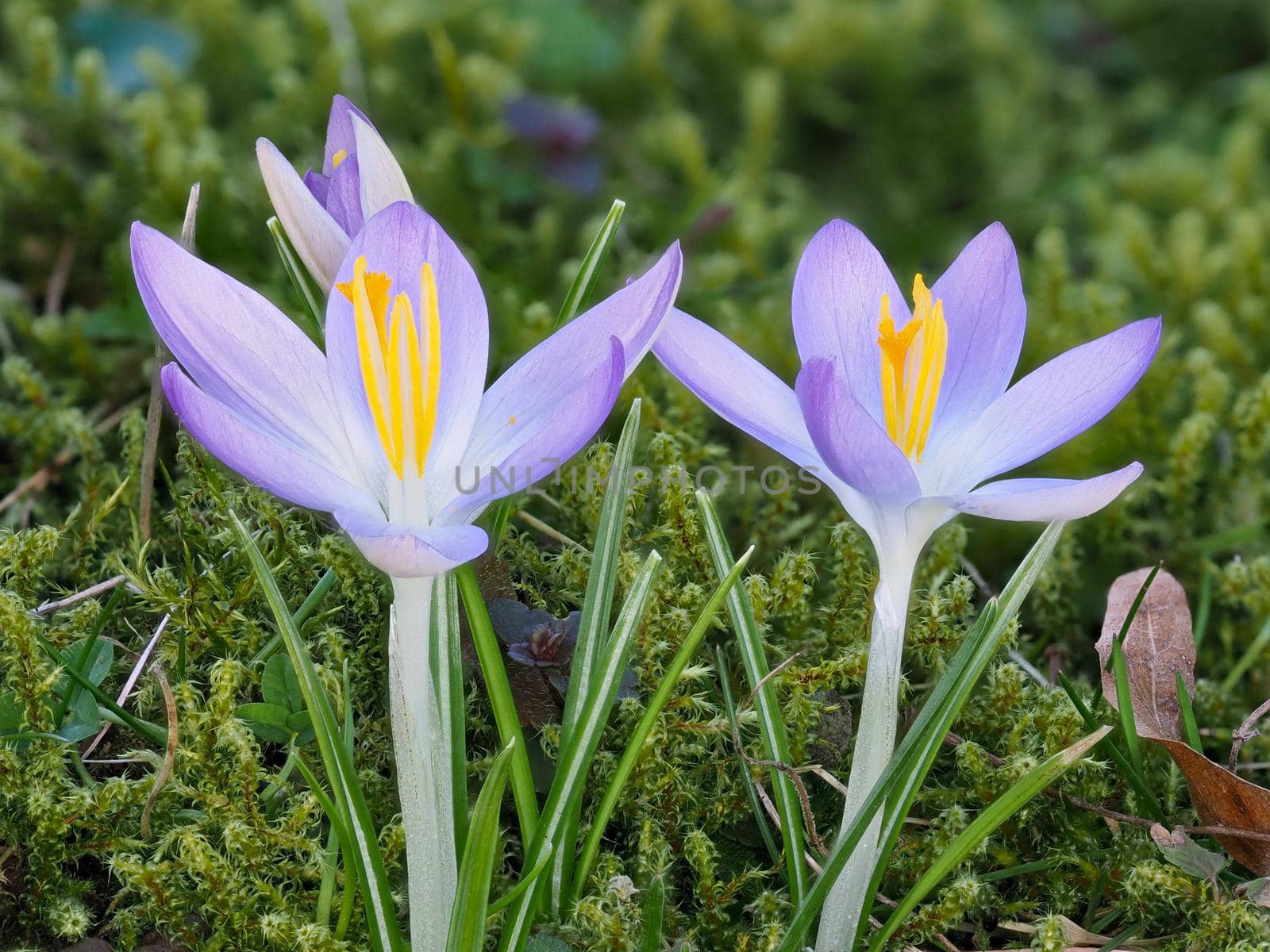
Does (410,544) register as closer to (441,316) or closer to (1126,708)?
(441,316)

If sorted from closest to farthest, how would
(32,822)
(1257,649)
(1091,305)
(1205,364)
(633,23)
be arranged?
(32,822)
(1257,649)
(1205,364)
(1091,305)
(633,23)

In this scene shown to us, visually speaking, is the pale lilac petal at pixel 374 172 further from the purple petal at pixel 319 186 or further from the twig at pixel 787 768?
the twig at pixel 787 768

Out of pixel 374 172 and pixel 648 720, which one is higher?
pixel 374 172

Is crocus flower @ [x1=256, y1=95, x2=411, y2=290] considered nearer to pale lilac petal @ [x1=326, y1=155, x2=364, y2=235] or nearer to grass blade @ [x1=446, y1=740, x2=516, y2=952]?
pale lilac petal @ [x1=326, y1=155, x2=364, y2=235]

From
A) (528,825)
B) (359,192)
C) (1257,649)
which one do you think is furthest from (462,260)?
(1257,649)

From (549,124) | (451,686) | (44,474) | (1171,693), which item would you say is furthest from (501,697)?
(549,124)

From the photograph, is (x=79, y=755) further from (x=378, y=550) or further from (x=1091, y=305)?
(x=1091, y=305)


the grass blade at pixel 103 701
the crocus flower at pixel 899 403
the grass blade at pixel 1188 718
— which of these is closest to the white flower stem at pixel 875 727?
the crocus flower at pixel 899 403
